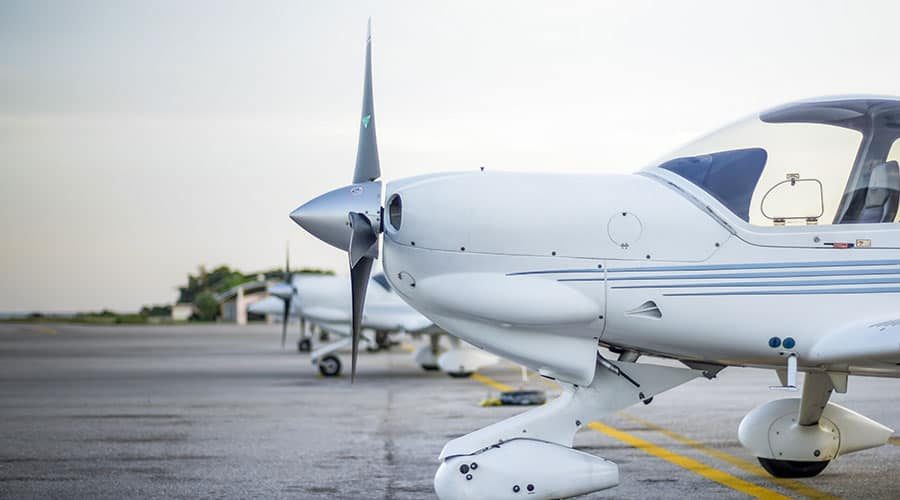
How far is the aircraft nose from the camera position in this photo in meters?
5.61

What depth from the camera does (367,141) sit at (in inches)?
241

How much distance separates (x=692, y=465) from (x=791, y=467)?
2.87ft

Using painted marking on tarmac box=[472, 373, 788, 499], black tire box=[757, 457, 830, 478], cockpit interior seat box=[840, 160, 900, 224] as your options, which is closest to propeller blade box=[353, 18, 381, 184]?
cockpit interior seat box=[840, 160, 900, 224]

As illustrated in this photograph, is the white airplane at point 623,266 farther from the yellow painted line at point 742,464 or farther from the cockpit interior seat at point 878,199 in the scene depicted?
the yellow painted line at point 742,464

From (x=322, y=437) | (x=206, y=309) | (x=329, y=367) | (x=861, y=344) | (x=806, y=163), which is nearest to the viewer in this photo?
(x=861, y=344)

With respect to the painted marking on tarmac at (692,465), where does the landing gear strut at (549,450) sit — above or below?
above

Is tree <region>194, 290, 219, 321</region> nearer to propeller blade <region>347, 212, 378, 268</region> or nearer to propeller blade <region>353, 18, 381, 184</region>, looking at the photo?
propeller blade <region>353, 18, 381, 184</region>

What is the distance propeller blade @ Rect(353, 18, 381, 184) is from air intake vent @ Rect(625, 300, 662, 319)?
5.05ft

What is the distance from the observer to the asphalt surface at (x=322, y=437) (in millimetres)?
7086

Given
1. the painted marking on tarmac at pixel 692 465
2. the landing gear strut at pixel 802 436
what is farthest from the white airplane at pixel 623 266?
the landing gear strut at pixel 802 436

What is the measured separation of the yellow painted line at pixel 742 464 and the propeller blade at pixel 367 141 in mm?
3196

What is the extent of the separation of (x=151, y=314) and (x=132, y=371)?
8520 cm

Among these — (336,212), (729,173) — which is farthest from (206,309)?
(729,173)

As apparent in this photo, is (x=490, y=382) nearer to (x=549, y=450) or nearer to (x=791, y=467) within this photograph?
(x=791, y=467)
